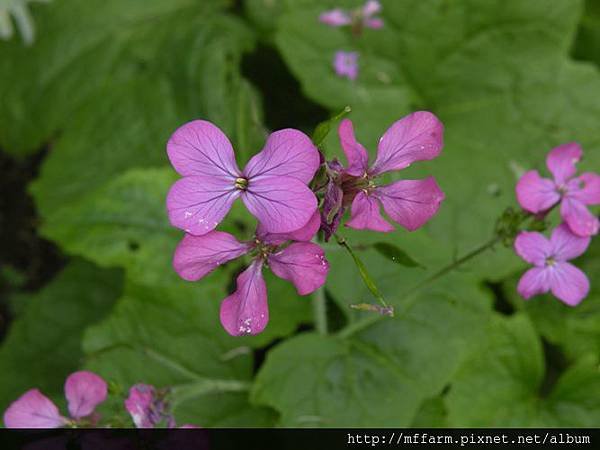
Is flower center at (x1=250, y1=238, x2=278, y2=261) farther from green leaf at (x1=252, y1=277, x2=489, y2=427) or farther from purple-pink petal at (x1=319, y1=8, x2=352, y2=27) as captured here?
purple-pink petal at (x1=319, y1=8, x2=352, y2=27)

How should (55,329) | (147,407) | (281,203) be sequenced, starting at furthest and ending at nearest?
(55,329) → (147,407) → (281,203)

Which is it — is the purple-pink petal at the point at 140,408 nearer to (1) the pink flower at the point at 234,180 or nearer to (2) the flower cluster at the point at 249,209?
(2) the flower cluster at the point at 249,209

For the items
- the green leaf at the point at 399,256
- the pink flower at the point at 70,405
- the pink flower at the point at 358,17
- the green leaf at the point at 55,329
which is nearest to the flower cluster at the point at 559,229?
the green leaf at the point at 399,256

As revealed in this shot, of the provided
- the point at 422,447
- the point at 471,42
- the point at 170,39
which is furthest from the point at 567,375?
the point at 170,39

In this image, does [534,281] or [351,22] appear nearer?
[534,281]

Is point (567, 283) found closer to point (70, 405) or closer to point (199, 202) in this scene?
point (199, 202)

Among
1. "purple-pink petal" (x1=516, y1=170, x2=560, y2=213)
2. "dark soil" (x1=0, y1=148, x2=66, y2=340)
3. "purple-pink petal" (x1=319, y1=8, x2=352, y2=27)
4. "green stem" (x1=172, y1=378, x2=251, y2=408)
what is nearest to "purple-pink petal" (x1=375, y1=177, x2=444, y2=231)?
"purple-pink petal" (x1=516, y1=170, x2=560, y2=213)

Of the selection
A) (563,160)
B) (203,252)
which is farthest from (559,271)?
(203,252)
